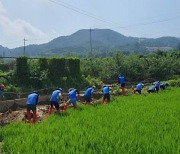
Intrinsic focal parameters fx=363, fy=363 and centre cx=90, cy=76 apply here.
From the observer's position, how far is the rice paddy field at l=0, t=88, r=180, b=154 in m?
8.52

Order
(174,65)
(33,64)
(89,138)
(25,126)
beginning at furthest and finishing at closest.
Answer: (174,65), (33,64), (25,126), (89,138)

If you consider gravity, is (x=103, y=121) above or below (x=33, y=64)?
below

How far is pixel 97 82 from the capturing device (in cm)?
3006

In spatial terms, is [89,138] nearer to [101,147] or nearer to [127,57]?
[101,147]

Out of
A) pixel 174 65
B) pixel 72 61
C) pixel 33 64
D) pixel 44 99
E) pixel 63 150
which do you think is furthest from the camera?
pixel 174 65

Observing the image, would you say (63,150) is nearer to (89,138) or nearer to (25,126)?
(89,138)

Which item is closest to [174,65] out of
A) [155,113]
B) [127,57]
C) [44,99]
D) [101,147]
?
[127,57]

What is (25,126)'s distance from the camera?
39.5 ft

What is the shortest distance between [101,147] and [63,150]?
35.8 inches

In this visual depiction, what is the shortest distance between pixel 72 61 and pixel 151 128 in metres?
18.4

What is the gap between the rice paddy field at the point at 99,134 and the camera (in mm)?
A: 8523

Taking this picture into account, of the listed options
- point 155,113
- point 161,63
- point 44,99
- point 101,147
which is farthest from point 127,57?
point 101,147

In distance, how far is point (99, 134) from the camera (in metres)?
10.1

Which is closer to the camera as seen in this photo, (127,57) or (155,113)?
(155,113)
